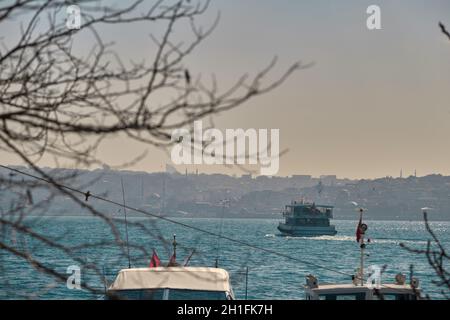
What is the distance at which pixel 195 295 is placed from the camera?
39.7ft

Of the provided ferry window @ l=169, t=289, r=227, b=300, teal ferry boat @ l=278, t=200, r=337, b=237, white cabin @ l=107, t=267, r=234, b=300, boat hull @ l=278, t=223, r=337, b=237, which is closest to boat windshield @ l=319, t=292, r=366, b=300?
white cabin @ l=107, t=267, r=234, b=300

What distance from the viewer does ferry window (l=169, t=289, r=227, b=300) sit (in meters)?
11.9

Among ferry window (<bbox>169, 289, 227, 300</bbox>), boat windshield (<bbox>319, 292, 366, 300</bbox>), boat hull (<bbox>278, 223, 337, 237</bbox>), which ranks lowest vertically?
boat hull (<bbox>278, 223, 337, 237</bbox>)

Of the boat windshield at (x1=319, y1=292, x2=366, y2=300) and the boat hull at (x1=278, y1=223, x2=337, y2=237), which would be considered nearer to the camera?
the boat windshield at (x1=319, y1=292, x2=366, y2=300)

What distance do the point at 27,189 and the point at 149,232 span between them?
21.0 inches

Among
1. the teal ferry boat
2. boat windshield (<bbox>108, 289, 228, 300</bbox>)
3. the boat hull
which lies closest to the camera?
boat windshield (<bbox>108, 289, 228, 300</bbox>)

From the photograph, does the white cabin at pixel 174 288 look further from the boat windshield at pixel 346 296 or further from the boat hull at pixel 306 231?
the boat hull at pixel 306 231

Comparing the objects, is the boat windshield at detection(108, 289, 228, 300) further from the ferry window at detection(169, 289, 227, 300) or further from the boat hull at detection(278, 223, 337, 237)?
the boat hull at detection(278, 223, 337, 237)

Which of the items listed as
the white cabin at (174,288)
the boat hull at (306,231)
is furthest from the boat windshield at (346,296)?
the boat hull at (306,231)

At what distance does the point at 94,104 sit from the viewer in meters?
3.65

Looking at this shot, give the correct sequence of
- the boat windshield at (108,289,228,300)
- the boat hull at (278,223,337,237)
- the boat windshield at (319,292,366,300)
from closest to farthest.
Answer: the boat windshield at (108,289,228,300)
the boat windshield at (319,292,366,300)
the boat hull at (278,223,337,237)
